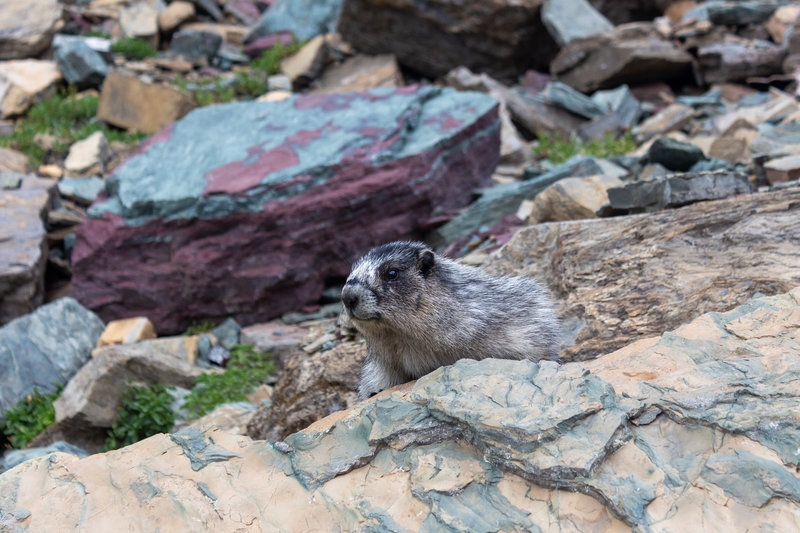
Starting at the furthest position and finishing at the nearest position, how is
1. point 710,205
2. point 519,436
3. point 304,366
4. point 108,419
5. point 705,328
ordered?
point 108,419 < point 304,366 < point 710,205 < point 705,328 < point 519,436

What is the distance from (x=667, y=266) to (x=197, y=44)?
522 inches

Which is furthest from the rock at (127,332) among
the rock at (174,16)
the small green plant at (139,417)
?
the rock at (174,16)

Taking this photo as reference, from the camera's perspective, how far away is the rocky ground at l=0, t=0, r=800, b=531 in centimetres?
292

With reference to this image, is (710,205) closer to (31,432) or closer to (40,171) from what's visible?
(31,432)

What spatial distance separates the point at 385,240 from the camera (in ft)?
27.6

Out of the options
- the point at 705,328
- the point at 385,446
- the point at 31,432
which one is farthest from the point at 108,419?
the point at 705,328

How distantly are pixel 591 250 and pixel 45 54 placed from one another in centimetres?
1447

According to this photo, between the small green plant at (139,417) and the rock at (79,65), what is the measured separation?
31.9ft

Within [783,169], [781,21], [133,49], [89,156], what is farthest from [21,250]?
[781,21]

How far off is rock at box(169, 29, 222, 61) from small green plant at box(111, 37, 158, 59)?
Result: 0.61m

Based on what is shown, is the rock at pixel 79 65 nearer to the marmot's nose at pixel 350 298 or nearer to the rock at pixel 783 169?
the marmot's nose at pixel 350 298

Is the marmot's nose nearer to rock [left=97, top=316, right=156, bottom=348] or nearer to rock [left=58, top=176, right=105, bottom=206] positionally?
rock [left=97, top=316, right=156, bottom=348]

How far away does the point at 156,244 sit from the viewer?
27.6 feet

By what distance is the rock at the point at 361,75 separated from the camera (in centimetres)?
1336
